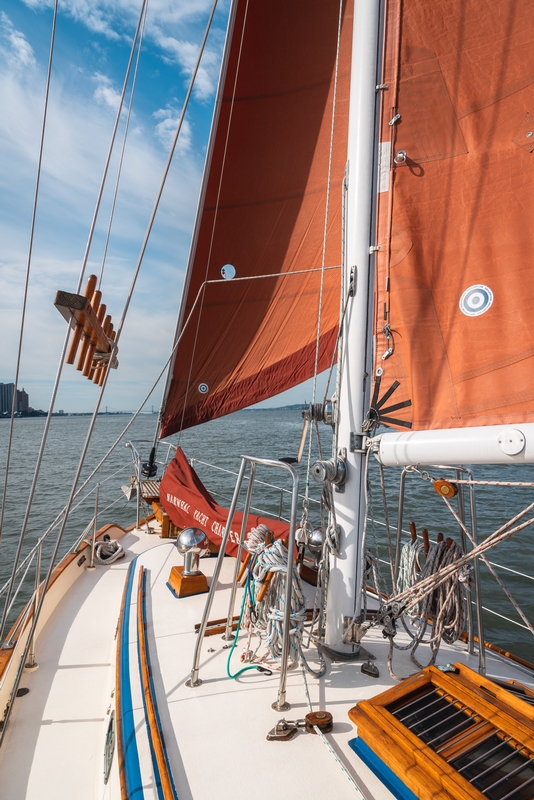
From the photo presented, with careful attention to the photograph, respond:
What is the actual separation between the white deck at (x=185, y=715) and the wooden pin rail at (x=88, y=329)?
68.5 inches

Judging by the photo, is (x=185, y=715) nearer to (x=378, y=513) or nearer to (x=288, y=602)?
(x=288, y=602)

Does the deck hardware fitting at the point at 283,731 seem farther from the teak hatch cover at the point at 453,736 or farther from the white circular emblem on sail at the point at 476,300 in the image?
the white circular emblem on sail at the point at 476,300

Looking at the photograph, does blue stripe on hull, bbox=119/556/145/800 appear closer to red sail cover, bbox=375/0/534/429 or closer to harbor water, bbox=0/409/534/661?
harbor water, bbox=0/409/534/661

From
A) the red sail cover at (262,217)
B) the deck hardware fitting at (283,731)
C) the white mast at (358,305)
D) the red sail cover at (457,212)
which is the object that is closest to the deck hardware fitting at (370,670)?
the white mast at (358,305)

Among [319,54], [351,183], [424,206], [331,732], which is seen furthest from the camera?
[319,54]

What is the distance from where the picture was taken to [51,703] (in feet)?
9.37

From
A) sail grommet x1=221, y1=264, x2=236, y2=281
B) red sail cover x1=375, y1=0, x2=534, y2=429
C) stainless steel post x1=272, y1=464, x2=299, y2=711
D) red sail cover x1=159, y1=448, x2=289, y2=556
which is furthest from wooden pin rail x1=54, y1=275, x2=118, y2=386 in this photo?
sail grommet x1=221, y1=264, x2=236, y2=281

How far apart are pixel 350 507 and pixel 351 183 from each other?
1.80 meters

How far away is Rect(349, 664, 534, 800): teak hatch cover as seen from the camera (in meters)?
1.37

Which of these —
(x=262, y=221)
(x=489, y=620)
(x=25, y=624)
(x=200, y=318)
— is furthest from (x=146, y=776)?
(x=262, y=221)

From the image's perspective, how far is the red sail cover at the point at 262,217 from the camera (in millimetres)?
5188

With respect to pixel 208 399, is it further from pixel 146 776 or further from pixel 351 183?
pixel 146 776

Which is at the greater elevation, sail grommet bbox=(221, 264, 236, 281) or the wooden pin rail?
sail grommet bbox=(221, 264, 236, 281)

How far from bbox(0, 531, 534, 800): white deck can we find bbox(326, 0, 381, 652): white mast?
0.54 meters
